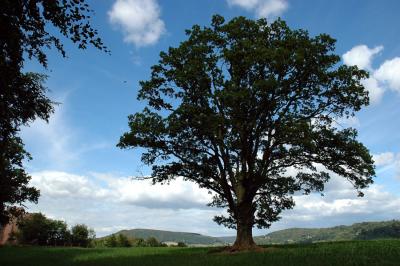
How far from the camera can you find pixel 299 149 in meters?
34.0

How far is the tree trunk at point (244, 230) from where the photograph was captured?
116 ft

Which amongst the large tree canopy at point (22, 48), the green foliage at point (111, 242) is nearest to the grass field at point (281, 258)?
the large tree canopy at point (22, 48)

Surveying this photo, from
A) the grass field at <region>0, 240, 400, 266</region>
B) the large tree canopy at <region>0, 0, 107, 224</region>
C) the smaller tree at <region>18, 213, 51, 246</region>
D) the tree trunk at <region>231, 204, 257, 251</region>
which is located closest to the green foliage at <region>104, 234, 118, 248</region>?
the smaller tree at <region>18, 213, 51, 246</region>

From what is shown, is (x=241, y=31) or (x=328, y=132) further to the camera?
(x=241, y=31)

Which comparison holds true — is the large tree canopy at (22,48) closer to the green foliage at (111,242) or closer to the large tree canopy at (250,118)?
the large tree canopy at (250,118)

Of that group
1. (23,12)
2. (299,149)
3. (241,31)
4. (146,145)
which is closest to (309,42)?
(241,31)

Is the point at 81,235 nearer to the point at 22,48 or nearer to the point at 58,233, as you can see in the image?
the point at 58,233

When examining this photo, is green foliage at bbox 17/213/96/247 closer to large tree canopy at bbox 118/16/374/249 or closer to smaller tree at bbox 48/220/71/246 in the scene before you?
smaller tree at bbox 48/220/71/246

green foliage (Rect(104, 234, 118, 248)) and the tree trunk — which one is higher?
green foliage (Rect(104, 234, 118, 248))

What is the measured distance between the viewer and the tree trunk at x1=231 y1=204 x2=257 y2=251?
35281 millimetres

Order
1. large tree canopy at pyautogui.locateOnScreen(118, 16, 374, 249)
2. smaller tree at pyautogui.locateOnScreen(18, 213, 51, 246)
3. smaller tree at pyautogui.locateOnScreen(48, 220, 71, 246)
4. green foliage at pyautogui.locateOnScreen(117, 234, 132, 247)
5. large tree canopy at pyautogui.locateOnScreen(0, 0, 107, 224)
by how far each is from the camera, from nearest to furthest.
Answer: large tree canopy at pyautogui.locateOnScreen(0, 0, 107, 224)
large tree canopy at pyautogui.locateOnScreen(118, 16, 374, 249)
green foliage at pyautogui.locateOnScreen(117, 234, 132, 247)
smaller tree at pyautogui.locateOnScreen(18, 213, 51, 246)
smaller tree at pyautogui.locateOnScreen(48, 220, 71, 246)

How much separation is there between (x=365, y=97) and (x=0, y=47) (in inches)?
1114

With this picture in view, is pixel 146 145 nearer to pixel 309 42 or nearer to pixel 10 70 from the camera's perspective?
pixel 309 42

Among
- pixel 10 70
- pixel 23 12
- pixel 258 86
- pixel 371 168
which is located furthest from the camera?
pixel 371 168
